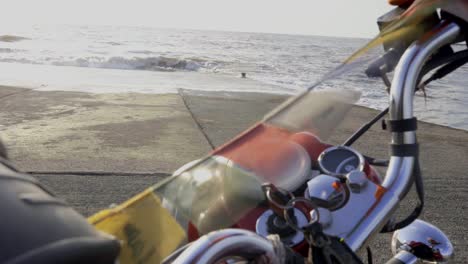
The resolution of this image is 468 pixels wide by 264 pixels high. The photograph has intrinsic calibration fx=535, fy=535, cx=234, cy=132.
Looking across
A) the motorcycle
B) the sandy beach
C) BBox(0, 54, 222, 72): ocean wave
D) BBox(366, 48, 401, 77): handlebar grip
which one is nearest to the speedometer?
the motorcycle

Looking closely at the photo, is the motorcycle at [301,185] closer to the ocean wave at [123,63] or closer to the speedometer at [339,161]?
the speedometer at [339,161]

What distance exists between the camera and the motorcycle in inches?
45.8

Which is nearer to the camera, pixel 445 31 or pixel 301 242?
pixel 301 242

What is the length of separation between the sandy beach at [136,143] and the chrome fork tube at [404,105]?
1.58 metres

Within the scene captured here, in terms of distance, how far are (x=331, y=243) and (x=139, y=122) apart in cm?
758

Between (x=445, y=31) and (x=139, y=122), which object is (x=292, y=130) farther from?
(x=139, y=122)

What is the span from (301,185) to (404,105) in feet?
1.12

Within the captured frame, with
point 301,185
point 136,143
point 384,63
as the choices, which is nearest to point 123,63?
point 136,143

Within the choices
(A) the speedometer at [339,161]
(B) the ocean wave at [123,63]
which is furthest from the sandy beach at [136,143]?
(B) the ocean wave at [123,63]

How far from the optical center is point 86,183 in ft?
16.7

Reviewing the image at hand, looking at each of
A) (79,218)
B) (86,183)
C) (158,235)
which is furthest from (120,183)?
(79,218)

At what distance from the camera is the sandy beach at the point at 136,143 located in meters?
4.86

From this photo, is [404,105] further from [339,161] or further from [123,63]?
[123,63]

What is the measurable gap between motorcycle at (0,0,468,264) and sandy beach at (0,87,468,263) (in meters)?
1.50
